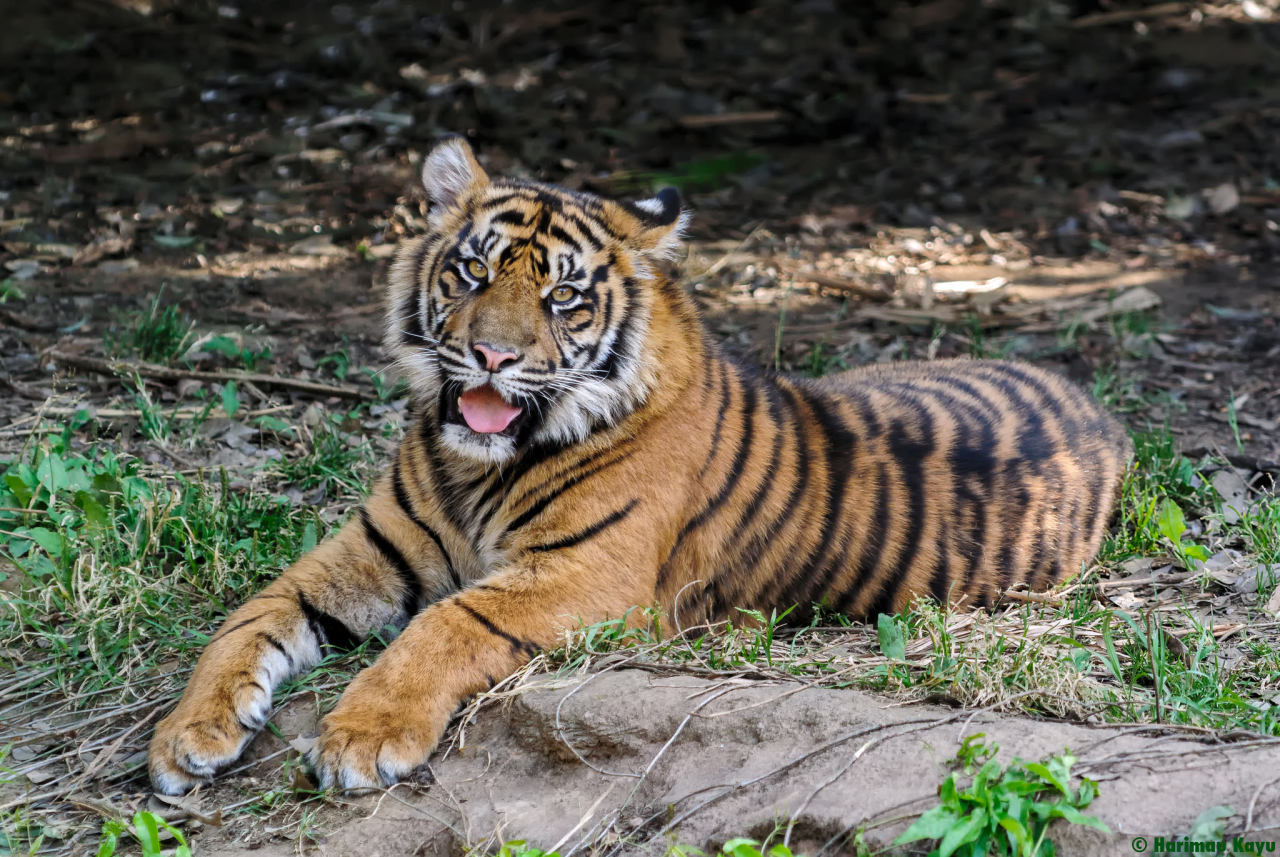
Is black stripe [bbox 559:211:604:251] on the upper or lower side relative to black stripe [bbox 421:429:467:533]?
upper

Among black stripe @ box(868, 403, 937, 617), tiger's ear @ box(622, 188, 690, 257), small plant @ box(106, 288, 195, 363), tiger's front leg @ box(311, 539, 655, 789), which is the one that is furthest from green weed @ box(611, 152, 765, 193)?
tiger's front leg @ box(311, 539, 655, 789)

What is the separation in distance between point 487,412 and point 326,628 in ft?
2.32

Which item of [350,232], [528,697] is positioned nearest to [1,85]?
[350,232]

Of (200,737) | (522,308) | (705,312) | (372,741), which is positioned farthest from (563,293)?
(705,312)

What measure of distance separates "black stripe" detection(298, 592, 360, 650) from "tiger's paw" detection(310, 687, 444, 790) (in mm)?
470

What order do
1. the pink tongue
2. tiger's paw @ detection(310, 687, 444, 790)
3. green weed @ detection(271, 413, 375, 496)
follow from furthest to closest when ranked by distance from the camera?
1. green weed @ detection(271, 413, 375, 496)
2. the pink tongue
3. tiger's paw @ detection(310, 687, 444, 790)

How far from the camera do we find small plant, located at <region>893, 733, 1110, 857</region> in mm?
2250

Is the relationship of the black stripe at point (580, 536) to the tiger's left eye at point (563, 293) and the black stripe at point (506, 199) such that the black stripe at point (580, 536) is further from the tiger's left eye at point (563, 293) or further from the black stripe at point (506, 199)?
the black stripe at point (506, 199)

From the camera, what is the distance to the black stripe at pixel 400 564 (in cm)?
345

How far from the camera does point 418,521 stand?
347cm

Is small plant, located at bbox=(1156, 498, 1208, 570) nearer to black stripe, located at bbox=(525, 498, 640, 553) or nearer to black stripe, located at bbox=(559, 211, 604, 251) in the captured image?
black stripe, located at bbox=(525, 498, 640, 553)

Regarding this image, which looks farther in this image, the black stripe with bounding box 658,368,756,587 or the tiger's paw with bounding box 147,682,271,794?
the black stripe with bounding box 658,368,756,587

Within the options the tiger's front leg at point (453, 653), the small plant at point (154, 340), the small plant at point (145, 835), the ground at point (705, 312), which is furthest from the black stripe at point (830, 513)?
the small plant at point (154, 340)

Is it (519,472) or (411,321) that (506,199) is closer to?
(411,321)
